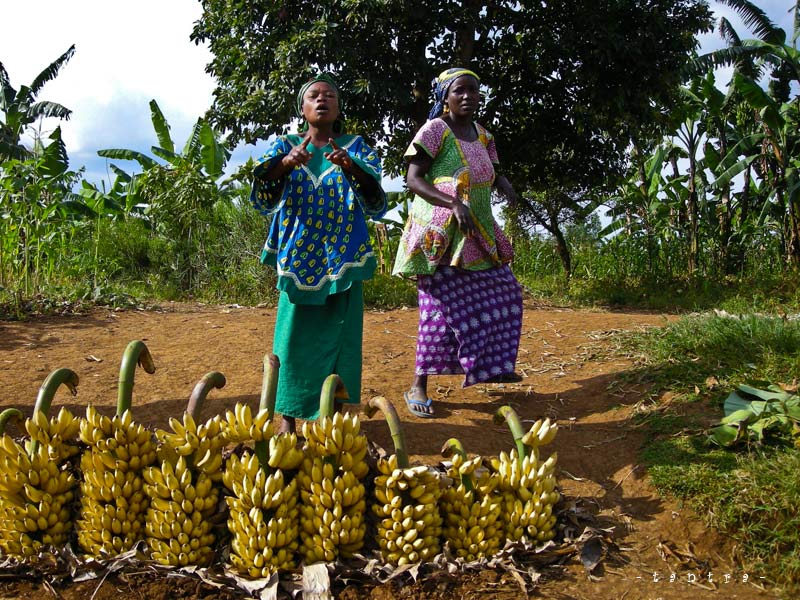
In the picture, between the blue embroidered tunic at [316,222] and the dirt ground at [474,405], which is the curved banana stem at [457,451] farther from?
the blue embroidered tunic at [316,222]

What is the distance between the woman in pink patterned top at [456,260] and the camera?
11.3 feet

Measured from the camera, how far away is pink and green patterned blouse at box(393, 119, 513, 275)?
345 centimetres

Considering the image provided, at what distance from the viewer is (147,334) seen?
528cm

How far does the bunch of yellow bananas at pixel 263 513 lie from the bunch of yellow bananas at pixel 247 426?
4 centimetres

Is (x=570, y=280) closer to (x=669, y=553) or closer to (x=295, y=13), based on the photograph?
(x=295, y=13)

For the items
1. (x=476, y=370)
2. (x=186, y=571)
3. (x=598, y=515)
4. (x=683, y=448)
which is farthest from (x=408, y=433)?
(x=186, y=571)

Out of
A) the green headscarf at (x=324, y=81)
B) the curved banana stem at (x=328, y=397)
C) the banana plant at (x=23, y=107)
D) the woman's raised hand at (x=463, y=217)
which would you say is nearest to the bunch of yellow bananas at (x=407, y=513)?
the curved banana stem at (x=328, y=397)

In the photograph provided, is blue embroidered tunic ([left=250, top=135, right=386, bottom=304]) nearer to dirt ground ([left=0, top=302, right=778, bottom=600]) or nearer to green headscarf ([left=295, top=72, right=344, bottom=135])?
green headscarf ([left=295, top=72, right=344, bottom=135])

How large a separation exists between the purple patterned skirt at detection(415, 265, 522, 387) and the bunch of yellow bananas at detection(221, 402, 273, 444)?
1.72m

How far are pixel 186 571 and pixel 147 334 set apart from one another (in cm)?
379

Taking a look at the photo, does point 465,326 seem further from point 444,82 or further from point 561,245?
point 561,245

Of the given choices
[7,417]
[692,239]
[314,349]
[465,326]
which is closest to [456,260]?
[465,326]

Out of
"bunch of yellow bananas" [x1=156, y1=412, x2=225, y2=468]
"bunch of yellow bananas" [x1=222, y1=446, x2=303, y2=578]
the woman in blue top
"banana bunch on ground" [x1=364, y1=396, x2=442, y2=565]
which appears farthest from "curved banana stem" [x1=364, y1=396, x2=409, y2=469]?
the woman in blue top

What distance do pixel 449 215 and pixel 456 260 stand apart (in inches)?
9.7
